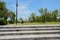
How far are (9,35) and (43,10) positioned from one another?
73.1 feet

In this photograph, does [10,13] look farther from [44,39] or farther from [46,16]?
[44,39]

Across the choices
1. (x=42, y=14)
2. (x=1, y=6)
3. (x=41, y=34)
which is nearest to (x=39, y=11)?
(x=42, y=14)

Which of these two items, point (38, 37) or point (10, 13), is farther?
point (10, 13)

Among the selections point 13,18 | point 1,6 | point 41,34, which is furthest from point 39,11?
point 41,34

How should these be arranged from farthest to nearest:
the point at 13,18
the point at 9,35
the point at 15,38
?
the point at 13,18, the point at 9,35, the point at 15,38

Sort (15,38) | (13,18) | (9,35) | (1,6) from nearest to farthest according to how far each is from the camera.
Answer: (15,38) < (9,35) < (13,18) < (1,6)

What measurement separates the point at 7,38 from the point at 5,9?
68.9ft

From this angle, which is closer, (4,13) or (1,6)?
(4,13)

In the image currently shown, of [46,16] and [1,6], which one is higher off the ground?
[1,6]

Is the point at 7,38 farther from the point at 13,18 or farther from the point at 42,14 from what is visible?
the point at 42,14

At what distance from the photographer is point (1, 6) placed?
24750 millimetres

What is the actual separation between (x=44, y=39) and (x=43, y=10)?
22.5 m

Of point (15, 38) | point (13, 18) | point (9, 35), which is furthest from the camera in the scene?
point (13, 18)

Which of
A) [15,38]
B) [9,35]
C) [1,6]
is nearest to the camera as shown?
[15,38]
